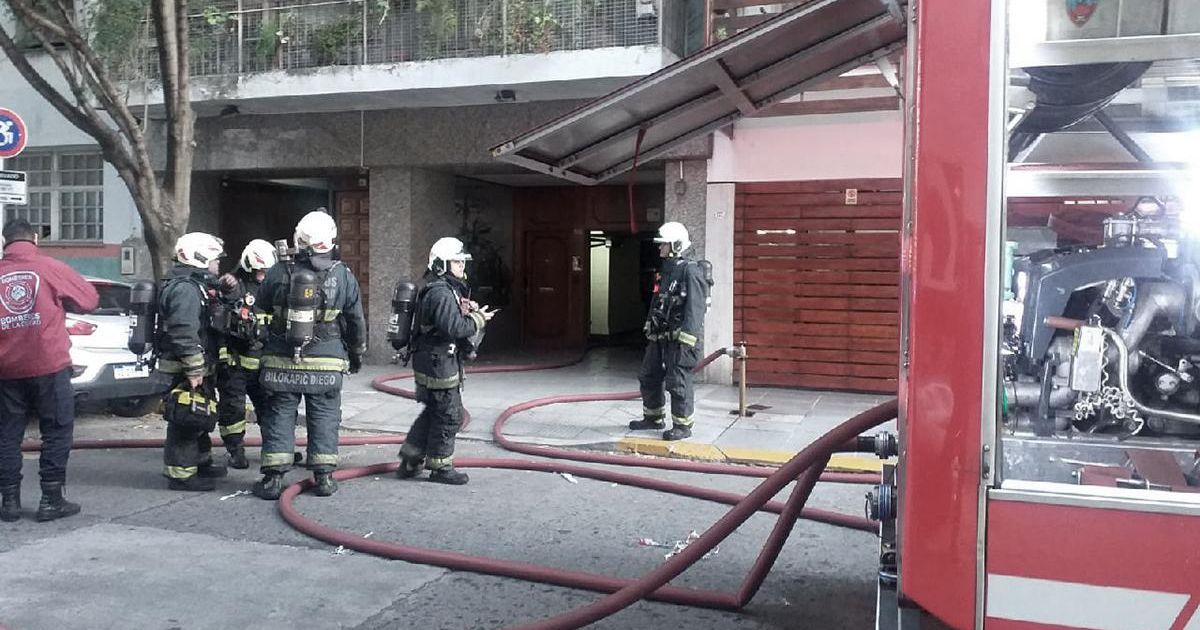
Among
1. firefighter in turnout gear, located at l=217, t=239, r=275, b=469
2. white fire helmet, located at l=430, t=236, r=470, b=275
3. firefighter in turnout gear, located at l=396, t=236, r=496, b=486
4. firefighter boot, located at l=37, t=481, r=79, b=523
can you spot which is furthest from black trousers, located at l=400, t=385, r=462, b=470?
firefighter boot, located at l=37, t=481, r=79, b=523

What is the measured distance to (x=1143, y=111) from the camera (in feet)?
9.58

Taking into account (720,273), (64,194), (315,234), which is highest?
(64,194)

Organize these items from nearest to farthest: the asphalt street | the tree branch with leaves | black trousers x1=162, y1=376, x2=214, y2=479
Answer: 1. the asphalt street
2. black trousers x1=162, y1=376, x2=214, y2=479
3. the tree branch with leaves

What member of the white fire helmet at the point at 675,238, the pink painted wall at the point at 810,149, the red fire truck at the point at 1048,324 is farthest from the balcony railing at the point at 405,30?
the red fire truck at the point at 1048,324

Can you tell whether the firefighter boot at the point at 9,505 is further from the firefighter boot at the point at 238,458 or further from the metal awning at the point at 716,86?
the metal awning at the point at 716,86

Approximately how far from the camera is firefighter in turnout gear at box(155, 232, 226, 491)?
6.15 m

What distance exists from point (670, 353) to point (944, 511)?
6156 millimetres

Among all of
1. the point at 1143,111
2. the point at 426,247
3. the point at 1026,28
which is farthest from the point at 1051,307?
the point at 426,247

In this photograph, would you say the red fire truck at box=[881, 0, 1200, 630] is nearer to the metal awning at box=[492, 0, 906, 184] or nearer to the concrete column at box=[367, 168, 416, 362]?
the metal awning at box=[492, 0, 906, 184]

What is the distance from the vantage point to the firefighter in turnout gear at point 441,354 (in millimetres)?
6309

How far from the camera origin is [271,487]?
606 cm

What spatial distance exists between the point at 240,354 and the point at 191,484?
3.12ft

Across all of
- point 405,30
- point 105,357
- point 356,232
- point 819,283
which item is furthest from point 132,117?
point 819,283

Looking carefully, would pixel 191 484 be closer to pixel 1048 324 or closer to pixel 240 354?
pixel 240 354
